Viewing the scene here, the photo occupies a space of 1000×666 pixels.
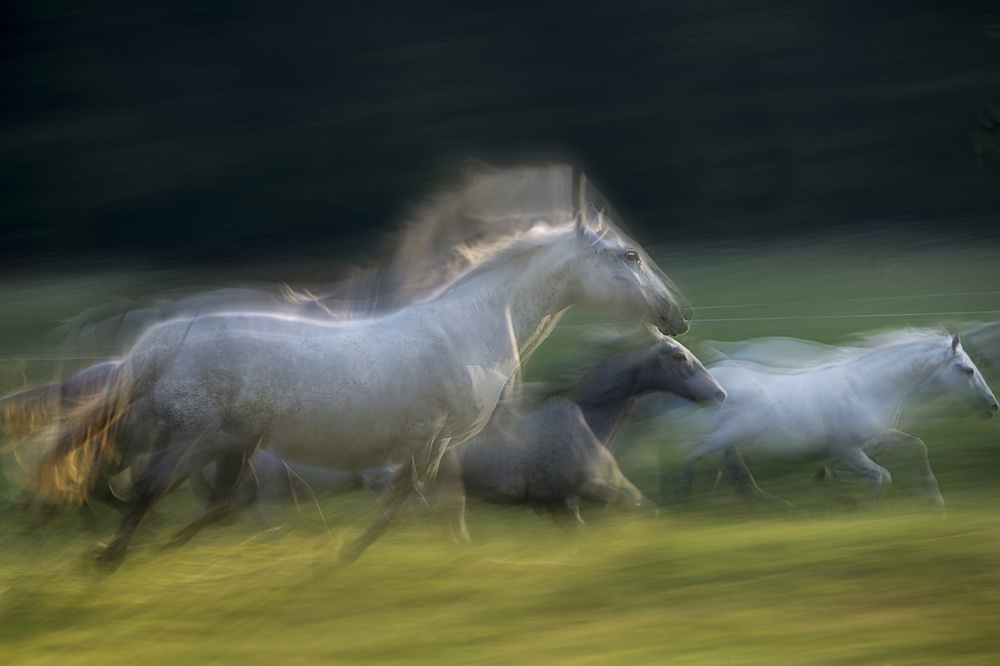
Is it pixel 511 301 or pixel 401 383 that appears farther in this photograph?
pixel 511 301

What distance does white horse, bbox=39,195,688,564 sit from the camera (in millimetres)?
2764

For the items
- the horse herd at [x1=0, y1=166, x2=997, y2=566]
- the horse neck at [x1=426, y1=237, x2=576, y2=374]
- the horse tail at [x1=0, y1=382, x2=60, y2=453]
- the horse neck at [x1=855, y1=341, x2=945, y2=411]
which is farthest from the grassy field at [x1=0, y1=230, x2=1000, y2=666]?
Result: the horse neck at [x1=426, y1=237, x2=576, y2=374]

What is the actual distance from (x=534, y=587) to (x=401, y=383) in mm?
651

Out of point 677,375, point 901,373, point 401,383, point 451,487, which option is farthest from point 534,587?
point 901,373

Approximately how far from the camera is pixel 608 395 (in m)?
3.86

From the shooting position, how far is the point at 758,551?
3.00 meters

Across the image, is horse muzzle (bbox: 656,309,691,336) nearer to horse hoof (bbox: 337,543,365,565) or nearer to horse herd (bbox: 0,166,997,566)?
horse herd (bbox: 0,166,997,566)

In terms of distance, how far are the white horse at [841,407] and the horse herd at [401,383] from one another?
0.76 ft

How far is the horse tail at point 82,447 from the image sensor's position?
2.86 metres

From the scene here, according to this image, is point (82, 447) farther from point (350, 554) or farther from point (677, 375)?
point (677, 375)

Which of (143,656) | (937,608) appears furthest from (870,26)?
(143,656)

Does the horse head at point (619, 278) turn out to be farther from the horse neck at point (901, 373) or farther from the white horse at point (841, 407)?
the horse neck at point (901, 373)

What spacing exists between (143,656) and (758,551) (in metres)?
1.67

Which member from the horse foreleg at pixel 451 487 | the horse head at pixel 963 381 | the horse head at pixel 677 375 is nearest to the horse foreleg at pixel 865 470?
the horse head at pixel 963 381
